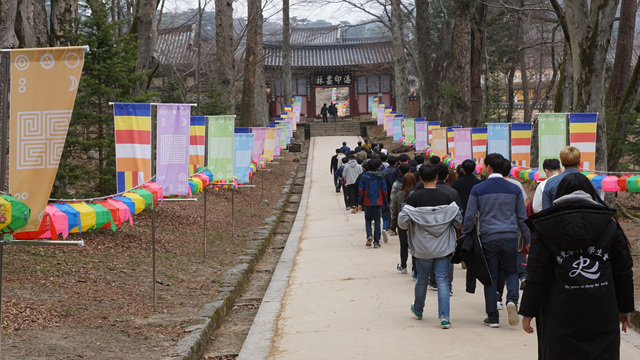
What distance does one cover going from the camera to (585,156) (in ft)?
39.4

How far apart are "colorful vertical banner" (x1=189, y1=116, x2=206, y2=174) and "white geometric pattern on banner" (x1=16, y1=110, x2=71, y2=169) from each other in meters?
7.80

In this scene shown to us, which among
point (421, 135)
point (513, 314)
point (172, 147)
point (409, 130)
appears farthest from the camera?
point (409, 130)

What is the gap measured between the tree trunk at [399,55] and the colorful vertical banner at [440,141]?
40.3 ft

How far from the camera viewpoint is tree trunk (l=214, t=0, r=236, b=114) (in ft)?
71.1

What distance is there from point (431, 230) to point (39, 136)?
391cm

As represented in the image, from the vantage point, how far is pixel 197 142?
520 inches

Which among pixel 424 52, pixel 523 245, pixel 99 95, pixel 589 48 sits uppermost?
pixel 424 52

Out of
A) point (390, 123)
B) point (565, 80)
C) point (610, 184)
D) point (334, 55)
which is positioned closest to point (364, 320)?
point (610, 184)

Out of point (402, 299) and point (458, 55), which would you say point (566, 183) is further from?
point (458, 55)

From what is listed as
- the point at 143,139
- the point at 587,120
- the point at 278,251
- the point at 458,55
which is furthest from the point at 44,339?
the point at 458,55


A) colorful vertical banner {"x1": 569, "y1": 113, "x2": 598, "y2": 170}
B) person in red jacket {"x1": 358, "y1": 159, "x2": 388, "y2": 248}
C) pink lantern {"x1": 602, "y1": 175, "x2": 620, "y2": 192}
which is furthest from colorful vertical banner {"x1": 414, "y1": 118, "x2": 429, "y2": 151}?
pink lantern {"x1": 602, "y1": 175, "x2": 620, "y2": 192}

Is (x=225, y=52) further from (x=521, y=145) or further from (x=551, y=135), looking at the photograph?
(x=551, y=135)

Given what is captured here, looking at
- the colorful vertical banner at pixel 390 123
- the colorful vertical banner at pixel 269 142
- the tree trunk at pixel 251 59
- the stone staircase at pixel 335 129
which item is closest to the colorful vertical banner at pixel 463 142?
the colorful vertical banner at pixel 269 142

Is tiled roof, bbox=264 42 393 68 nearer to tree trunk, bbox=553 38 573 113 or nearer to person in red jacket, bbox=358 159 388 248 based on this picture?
tree trunk, bbox=553 38 573 113
